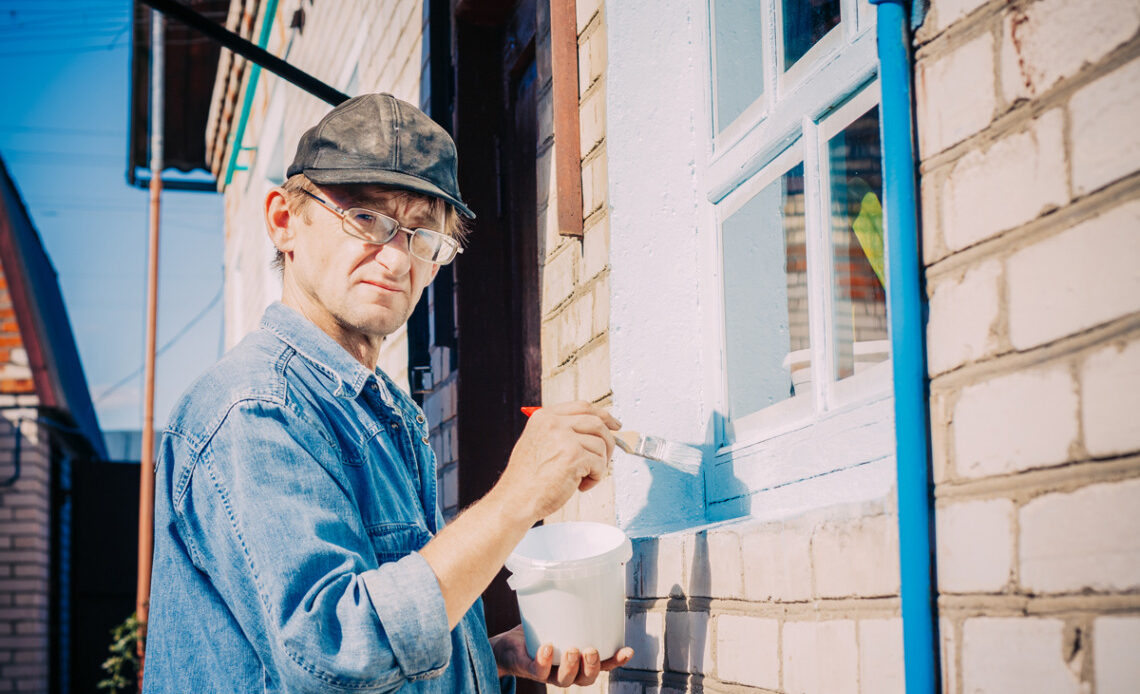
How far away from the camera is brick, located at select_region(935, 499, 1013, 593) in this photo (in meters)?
0.98

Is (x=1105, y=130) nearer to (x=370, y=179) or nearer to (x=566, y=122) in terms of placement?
(x=370, y=179)

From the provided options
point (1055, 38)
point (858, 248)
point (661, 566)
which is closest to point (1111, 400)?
point (1055, 38)

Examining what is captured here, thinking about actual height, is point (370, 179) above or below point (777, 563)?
above

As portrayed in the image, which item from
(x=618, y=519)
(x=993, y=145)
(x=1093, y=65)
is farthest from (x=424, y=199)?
(x=1093, y=65)

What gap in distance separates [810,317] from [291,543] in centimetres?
88

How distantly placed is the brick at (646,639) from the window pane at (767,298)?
0.40 meters

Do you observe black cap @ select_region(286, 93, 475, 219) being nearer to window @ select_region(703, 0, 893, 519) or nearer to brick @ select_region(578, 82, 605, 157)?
brick @ select_region(578, 82, 605, 157)

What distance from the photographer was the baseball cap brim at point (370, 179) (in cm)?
169

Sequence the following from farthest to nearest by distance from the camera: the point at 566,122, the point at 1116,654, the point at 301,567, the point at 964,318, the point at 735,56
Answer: the point at 566,122 < the point at 735,56 < the point at 301,567 < the point at 964,318 < the point at 1116,654

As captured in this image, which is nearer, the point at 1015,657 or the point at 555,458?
the point at 1015,657

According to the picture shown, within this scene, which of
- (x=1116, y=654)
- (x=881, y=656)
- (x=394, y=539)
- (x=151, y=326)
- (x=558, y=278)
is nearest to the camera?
(x=1116, y=654)

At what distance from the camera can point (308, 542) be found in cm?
129

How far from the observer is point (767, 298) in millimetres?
1859

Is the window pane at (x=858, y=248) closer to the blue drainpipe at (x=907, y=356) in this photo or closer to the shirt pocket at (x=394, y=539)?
the blue drainpipe at (x=907, y=356)
